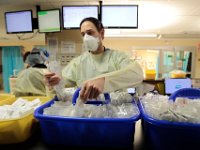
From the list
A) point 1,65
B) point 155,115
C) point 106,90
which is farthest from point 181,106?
point 1,65

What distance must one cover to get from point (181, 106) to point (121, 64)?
1.84ft

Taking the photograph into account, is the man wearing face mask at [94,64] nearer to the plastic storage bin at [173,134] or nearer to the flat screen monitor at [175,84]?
the plastic storage bin at [173,134]

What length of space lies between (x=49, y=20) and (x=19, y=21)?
47 cm

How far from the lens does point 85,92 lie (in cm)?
58

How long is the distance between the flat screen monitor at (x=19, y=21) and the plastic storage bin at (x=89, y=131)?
7.07 ft

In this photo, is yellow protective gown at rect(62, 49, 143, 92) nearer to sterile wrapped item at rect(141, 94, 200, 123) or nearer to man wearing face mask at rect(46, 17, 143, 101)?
man wearing face mask at rect(46, 17, 143, 101)

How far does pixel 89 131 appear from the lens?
1.76 ft

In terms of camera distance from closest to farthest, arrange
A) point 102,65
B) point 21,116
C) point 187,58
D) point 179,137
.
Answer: point 179,137
point 21,116
point 102,65
point 187,58

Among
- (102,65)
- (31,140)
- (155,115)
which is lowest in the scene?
(31,140)

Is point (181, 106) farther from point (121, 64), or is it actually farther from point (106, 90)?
point (121, 64)

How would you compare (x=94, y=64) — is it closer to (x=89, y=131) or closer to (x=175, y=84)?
(x=89, y=131)

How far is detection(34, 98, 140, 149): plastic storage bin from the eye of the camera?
1.70ft

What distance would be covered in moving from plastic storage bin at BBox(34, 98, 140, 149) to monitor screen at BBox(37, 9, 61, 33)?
193 cm

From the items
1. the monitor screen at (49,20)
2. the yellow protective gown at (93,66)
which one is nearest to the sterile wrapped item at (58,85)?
the yellow protective gown at (93,66)
